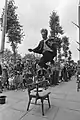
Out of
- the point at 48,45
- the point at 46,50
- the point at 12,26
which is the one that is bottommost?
the point at 46,50

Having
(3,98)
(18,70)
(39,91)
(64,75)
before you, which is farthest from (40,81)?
(64,75)

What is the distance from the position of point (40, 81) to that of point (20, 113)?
0.91 m

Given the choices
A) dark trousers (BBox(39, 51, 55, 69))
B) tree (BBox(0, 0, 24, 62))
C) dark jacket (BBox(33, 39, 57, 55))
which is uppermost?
tree (BBox(0, 0, 24, 62))

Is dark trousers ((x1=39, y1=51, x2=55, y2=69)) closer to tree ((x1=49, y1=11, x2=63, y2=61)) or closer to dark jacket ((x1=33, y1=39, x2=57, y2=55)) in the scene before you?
dark jacket ((x1=33, y1=39, x2=57, y2=55))

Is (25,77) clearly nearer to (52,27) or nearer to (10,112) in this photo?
(10,112)

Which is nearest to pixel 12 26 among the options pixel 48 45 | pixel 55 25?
pixel 55 25

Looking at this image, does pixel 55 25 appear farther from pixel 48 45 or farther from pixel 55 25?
pixel 48 45

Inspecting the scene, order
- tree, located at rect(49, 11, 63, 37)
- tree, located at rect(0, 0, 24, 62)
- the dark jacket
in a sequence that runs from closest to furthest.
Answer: the dark jacket < tree, located at rect(0, 0, 24, 62) < tree, located at rect(49, 11, 63, 37)

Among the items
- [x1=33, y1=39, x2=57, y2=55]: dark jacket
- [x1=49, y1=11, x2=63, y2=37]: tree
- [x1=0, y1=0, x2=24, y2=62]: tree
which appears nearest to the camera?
[x1=33, y1=39, x2=57, y2=55]: dark jacket

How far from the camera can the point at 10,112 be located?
3.08m

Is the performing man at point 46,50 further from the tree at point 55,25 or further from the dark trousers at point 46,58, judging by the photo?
the tree at point 55,25

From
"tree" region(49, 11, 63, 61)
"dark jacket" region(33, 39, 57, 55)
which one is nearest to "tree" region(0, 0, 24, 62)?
"tree" region(49, 11, 63, 61)

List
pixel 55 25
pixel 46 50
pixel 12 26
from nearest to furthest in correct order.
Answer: pixel 46 50
pixel 12 26
pixel 55 25

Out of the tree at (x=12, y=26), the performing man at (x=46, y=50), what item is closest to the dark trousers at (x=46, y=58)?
the performing man at (x=46, y=50)
